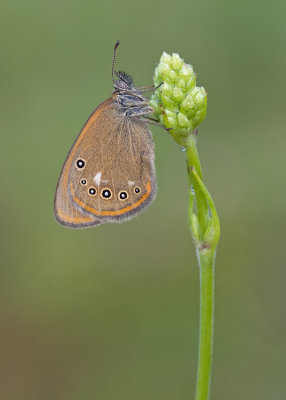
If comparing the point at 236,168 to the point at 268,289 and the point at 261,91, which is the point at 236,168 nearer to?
the point at 261,91

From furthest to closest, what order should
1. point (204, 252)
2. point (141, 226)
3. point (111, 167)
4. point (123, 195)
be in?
point (141, 226)
point (111, 167)
point (123, 195)
point (204, 252)

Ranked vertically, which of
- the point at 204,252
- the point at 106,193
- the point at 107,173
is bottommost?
the point at 204,252

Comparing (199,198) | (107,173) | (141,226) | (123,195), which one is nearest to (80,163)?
(107,173)

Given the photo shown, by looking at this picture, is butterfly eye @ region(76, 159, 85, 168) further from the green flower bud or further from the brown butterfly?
the green flower bud

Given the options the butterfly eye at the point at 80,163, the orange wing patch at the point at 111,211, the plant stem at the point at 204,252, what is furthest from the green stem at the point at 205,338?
the butterfly eye at the point at 80,163

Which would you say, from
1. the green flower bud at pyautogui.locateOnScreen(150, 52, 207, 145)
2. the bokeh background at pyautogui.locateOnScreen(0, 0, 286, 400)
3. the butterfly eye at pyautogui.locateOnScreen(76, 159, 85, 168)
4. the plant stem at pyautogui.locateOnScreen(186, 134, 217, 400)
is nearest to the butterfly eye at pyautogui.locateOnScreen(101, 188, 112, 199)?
the butterfly eye at pyautogui.locateOnScreen(76, 159, 85, 168)

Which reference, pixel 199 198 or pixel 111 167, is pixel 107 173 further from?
pixel 199 198

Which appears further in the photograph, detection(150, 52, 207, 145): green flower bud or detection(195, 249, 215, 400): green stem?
detection(150, 52, 207, 145): green flower bud
